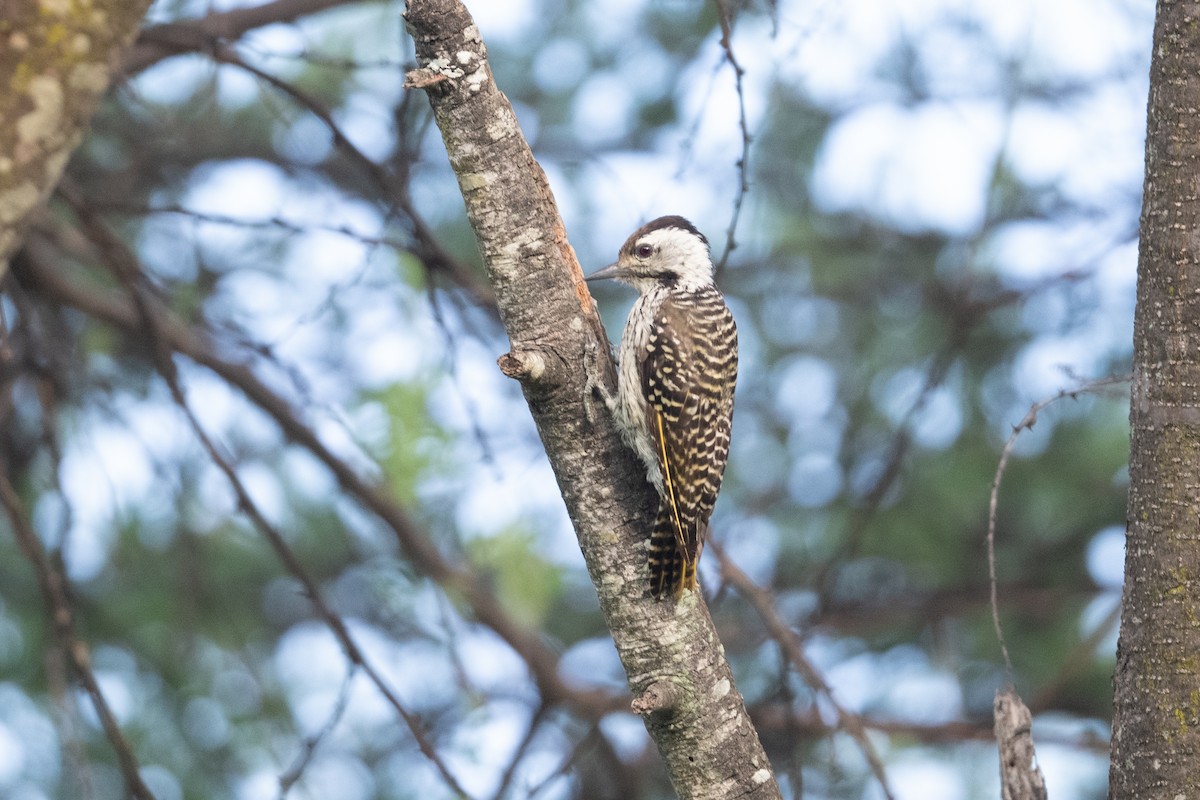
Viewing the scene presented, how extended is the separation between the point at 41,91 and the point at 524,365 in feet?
3.59

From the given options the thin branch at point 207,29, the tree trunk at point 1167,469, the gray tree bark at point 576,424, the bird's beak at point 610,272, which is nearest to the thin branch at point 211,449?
the thin branch at point 207,29

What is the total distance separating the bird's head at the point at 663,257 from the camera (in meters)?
4.65

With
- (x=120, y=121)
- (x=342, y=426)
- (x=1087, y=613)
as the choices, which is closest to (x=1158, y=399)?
(x=342, y=426)

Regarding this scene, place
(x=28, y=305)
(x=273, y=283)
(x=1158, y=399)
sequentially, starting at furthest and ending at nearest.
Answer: (x=273, y=283), (x=28, y=305), (x=1158, y=399)

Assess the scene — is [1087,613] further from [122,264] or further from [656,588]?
[122,264]

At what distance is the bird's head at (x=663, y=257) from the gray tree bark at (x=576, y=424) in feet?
5.24

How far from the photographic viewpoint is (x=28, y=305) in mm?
4316

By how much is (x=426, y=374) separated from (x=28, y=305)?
130 cm

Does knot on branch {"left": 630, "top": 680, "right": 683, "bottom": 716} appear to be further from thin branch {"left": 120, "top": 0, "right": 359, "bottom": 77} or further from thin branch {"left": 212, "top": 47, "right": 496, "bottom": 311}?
thin branch {"left": 120, "top": 0, "right": 359, "bottom": 77}

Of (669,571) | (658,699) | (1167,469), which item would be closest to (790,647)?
(669,571)

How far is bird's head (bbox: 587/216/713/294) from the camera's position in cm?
465

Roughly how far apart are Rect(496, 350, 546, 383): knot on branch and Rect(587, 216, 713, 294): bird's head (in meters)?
1.79

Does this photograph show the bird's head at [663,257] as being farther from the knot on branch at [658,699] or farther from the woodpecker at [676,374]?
the knot on branch at [658,699]

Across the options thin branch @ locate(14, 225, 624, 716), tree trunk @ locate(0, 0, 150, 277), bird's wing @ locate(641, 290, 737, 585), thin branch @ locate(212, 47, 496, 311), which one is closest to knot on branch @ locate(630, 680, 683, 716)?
bird's wing @ locate(641, 290, 737, 585)
